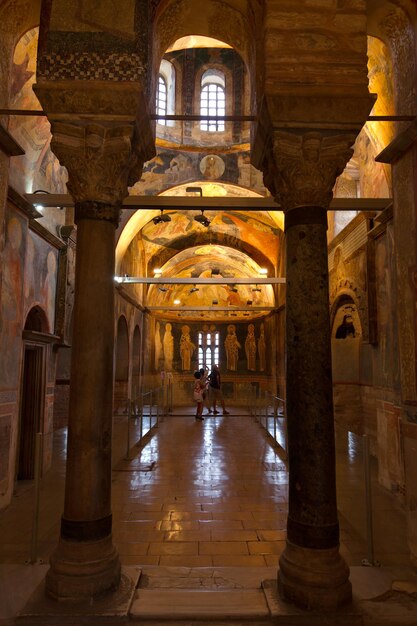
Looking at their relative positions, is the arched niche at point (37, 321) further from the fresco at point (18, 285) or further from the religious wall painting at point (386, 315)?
the religious wall painting at point (386, 315)

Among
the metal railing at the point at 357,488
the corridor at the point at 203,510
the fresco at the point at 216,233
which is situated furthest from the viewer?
the fresco at the point at 216,233

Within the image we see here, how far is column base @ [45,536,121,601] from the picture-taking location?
3.86m

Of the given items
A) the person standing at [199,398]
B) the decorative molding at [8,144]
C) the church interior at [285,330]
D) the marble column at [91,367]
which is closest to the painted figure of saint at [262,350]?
the person standing at [199,398]

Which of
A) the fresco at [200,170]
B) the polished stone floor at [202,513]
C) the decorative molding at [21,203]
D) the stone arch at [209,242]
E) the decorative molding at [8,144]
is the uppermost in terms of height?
Result: the fresco at [200,170]

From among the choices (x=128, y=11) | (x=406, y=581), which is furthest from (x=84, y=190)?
(x=406, y=581)

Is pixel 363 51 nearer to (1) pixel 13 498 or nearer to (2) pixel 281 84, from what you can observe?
(2) pixel 281 84

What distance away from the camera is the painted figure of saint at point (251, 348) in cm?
2644

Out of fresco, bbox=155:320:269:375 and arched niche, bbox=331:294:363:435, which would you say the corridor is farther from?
fresco, bbox=155:320:269:375

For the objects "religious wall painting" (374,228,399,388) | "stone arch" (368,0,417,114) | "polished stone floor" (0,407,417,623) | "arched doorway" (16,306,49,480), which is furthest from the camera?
"arched doorway" (16,306,49,480)

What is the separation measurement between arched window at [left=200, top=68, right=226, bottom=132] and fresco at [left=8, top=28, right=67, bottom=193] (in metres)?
8.15

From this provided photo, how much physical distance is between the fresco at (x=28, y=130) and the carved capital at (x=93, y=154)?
327 cm

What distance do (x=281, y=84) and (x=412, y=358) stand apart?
3.20 meters

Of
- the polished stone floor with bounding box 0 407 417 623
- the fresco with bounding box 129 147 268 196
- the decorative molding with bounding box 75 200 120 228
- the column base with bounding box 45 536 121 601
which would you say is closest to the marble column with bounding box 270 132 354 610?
the polished stone floor with bounding box 0 407 417 623

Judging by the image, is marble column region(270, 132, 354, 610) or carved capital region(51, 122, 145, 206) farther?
carved capital region(51, 122, 145, 206)
